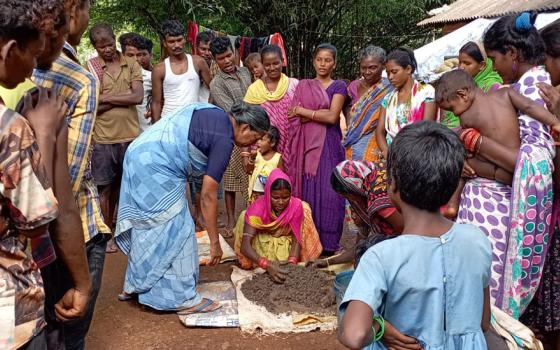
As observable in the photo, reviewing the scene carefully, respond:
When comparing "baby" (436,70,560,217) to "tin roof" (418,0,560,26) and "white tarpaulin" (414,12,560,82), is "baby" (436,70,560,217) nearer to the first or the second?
"tin roof" (418,0,560,26)

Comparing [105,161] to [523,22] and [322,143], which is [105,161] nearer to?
[322,143]

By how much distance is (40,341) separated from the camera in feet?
4.83

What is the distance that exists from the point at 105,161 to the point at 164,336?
207 cm

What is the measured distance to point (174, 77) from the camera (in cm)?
520

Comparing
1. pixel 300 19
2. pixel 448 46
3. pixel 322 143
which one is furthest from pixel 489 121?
pixel 300 19

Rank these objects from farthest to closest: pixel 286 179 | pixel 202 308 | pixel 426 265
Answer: pixel 286 179
pixel 202 308
pixel 426 265

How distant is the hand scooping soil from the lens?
3592 mm

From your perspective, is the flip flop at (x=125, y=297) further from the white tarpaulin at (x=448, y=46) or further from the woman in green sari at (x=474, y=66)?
the white tarpaulin at (x=448, y=46)

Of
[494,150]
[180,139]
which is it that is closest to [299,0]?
[180,139]

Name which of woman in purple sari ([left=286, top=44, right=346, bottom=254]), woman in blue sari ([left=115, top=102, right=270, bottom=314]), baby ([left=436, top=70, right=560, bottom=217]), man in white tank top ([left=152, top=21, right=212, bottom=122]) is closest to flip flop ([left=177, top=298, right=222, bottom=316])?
woman in blue sari ([left=115, top=102, right=270, bottom=314])

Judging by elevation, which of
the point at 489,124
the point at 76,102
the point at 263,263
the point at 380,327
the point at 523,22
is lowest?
the point at 263,263

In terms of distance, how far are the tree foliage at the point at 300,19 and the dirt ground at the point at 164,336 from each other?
6840 mm

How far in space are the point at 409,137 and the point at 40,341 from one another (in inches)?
47.6

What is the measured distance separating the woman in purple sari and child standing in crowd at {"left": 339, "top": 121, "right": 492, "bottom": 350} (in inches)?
122
